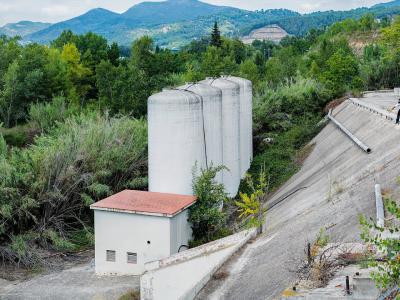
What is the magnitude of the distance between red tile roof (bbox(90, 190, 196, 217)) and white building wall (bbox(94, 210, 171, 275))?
0.20 m

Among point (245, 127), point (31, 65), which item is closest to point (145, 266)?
point (245, 127)

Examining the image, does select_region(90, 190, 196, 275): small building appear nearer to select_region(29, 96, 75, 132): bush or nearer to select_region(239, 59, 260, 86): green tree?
select_region(29, 96, 75, 132): bush

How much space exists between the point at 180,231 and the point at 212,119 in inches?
255

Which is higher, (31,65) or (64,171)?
(31,65)

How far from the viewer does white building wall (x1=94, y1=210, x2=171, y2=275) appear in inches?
696

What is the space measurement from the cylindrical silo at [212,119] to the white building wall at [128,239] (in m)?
5.31

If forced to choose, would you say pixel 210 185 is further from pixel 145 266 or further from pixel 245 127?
pixel 245 127

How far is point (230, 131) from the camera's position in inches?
1016

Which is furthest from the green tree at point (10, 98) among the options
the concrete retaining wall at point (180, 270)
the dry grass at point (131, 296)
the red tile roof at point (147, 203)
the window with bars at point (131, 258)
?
the concrete retaining wall at point (180, 270)

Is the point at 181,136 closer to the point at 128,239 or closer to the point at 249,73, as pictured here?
the point at 128,239

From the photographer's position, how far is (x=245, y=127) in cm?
2934

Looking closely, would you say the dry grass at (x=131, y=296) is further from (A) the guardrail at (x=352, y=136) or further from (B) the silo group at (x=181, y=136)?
(A) the guardrail at (x=352, y=136)

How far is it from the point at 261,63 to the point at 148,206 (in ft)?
191

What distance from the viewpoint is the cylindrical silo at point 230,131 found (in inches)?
997
